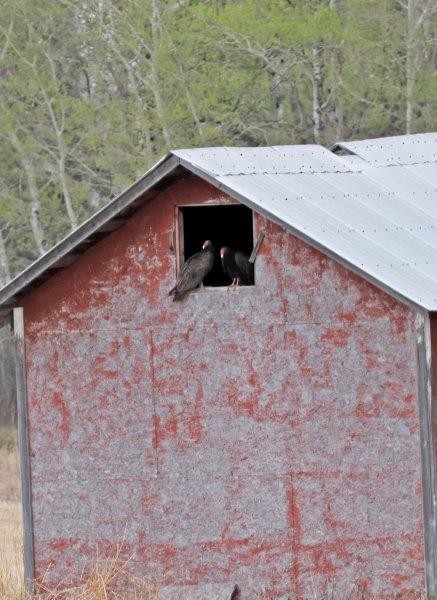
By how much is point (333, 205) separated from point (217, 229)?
2.10 meters

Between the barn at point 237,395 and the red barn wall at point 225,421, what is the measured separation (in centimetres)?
1

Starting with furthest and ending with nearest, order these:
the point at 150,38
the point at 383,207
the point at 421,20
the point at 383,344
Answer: the point at 150,38 → the point at 421,20 → the point at 383,207 → the point at 383,344

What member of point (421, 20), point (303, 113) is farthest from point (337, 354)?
point (303, 113)

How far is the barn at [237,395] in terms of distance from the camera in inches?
507

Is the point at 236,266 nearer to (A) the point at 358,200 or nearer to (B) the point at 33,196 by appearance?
(A) the point at 358,200

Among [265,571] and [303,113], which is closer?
[265,571]

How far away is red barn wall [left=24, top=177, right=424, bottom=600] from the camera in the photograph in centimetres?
1293

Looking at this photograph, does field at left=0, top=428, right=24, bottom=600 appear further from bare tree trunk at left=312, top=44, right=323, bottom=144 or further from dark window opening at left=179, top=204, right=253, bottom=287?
bare tree trunk at left=312, top=44, right=323, bottom=144

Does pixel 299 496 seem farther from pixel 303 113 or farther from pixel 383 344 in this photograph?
pixel 303 113

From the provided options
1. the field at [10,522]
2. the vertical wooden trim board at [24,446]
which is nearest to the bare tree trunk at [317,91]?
the field at [10,522]

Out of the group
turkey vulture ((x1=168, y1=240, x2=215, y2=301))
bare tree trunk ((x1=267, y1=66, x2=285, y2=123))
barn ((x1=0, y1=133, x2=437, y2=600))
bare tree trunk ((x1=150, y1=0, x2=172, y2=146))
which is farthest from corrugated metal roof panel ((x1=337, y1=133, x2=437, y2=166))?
bare tree trunk ((x1=267, y1=66, x2=285, y2=123))

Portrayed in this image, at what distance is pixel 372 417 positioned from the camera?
12.9 meters

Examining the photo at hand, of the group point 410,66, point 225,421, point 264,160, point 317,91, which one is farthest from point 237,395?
point 317,91

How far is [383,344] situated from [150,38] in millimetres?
17923
